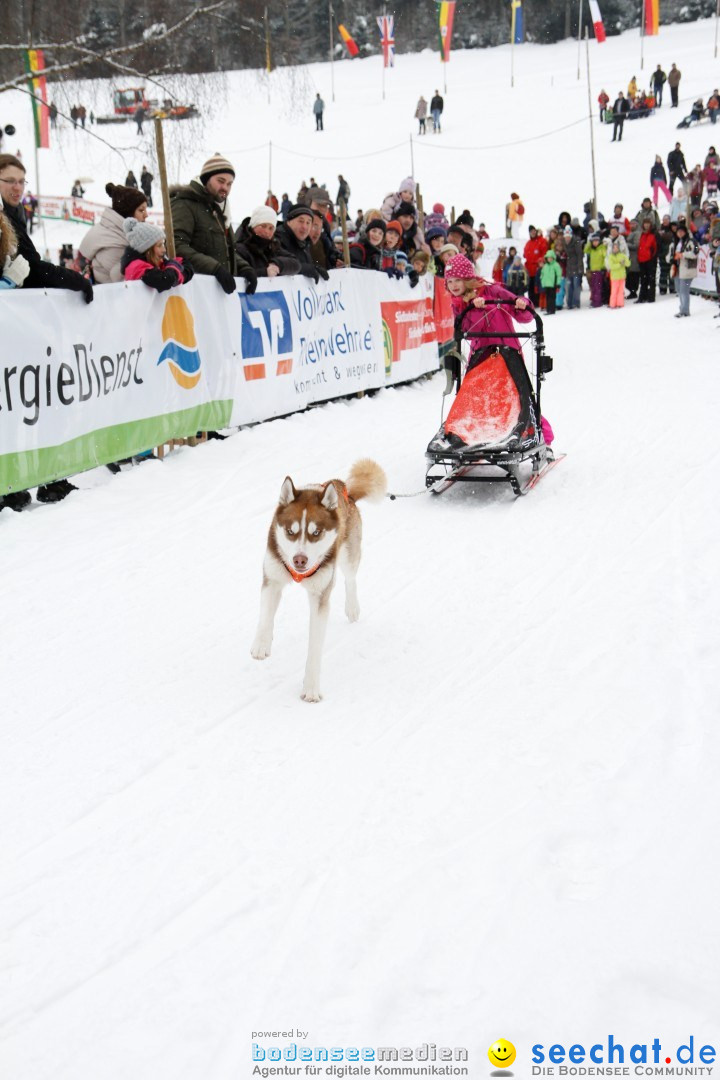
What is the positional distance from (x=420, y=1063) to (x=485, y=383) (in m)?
5.98

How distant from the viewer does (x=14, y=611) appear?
17.1ft

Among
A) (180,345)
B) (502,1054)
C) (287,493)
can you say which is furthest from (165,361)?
(502,1054)

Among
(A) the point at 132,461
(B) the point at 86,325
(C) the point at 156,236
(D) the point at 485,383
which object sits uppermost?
(C) the point at 156,236

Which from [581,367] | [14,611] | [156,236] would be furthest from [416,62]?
[14,611]

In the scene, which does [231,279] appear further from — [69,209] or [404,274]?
[69,209]

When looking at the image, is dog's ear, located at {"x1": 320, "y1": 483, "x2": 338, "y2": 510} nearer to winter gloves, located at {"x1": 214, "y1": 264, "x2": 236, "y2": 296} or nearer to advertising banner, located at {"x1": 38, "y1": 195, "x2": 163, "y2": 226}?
winter gloves, located at {"x1": 214, "y1": 264, "x2": 236, "y2": 296}

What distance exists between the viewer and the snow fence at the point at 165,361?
6.70 meters

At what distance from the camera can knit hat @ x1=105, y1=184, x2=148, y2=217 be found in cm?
785

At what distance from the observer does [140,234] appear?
789 cm

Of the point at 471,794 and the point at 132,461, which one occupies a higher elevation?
the point at 132,461

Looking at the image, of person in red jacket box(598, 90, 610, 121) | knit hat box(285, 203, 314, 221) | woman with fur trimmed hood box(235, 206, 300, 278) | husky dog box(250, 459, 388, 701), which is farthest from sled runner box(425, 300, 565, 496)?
person in red jacket box(598, 90, 610, 121)

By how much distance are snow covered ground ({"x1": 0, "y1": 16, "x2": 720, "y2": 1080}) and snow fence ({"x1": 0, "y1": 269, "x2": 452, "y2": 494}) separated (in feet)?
1.75

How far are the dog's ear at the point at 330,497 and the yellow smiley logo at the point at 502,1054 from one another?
231 cm

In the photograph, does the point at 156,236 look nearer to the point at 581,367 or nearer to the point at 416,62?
the point at 581,367
